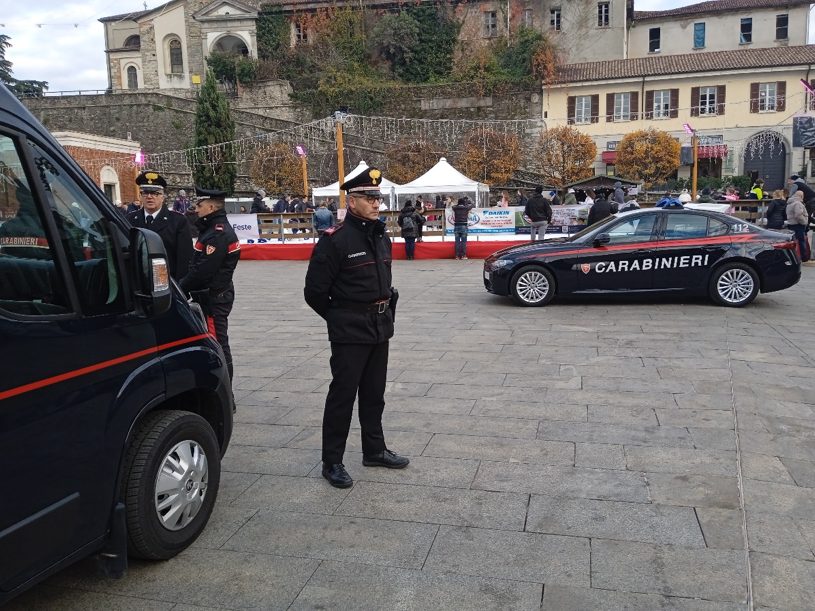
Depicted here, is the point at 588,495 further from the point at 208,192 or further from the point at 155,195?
the point at 155,195

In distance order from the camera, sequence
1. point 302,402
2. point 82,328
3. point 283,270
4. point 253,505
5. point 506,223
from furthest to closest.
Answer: point 506,223 < point 283,270 < point 302,402 < point 253,505 < point 82,328

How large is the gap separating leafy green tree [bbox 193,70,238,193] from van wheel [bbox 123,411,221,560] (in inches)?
1508

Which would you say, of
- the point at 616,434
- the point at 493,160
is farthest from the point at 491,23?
the point at 616,434

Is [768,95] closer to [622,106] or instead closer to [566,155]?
[622,106]

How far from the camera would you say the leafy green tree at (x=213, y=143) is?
1582 inches

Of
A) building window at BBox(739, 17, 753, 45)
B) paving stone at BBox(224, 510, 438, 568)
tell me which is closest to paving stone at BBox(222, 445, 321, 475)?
paving stone at BBox(224, 510, 438, 568)

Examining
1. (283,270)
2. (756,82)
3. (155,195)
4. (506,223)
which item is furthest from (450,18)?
(155,195)

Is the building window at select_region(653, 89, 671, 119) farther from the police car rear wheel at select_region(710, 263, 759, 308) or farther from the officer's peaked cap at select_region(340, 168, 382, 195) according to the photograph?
the officer's peaked cap at select_region(340, 168, 382, 195)

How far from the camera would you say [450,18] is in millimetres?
54188

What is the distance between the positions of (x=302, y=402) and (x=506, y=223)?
15006 mm

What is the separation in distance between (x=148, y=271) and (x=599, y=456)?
121 inches

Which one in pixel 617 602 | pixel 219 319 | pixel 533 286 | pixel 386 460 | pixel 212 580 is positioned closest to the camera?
pixel 617 602

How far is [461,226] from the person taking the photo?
18.3m

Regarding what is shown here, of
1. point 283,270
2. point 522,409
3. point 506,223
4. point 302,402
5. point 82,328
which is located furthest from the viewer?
point 506,223
